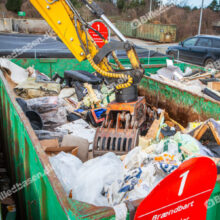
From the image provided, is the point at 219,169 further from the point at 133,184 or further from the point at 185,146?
the point at 133,184

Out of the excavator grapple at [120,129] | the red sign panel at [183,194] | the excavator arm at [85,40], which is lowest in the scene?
the excavator grapple at [120,129]

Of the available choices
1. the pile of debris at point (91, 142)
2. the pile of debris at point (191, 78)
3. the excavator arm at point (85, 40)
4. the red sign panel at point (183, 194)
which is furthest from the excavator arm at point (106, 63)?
the pile of debris at point (191, 78)

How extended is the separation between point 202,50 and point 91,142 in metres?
8.84

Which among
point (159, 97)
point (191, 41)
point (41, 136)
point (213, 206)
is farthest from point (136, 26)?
point (213, 206)

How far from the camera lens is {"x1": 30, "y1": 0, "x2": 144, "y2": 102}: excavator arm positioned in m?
3.56

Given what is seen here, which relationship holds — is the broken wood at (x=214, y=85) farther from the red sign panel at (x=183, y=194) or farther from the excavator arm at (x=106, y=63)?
the red sign panel at (x=183, y=194)

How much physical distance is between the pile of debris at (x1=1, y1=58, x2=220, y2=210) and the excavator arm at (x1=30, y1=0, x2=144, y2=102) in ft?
1.61

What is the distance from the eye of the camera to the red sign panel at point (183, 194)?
118cm

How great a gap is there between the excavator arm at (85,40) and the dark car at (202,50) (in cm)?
744

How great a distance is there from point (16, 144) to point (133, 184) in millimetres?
1593

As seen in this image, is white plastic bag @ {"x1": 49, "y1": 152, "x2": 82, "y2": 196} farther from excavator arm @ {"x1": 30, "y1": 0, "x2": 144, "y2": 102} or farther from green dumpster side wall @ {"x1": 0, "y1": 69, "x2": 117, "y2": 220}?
excavator arm @ {"x1": 30, "y1": 0, "x2": 144, "y2": 102}

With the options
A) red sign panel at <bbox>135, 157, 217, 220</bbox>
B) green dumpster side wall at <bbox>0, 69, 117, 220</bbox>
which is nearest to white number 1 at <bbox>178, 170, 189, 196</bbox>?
red sign panel at <bbox>135, 157, 217, 220</bbox>

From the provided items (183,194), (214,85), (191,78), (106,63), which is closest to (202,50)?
(191,78)

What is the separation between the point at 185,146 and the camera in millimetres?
2916
